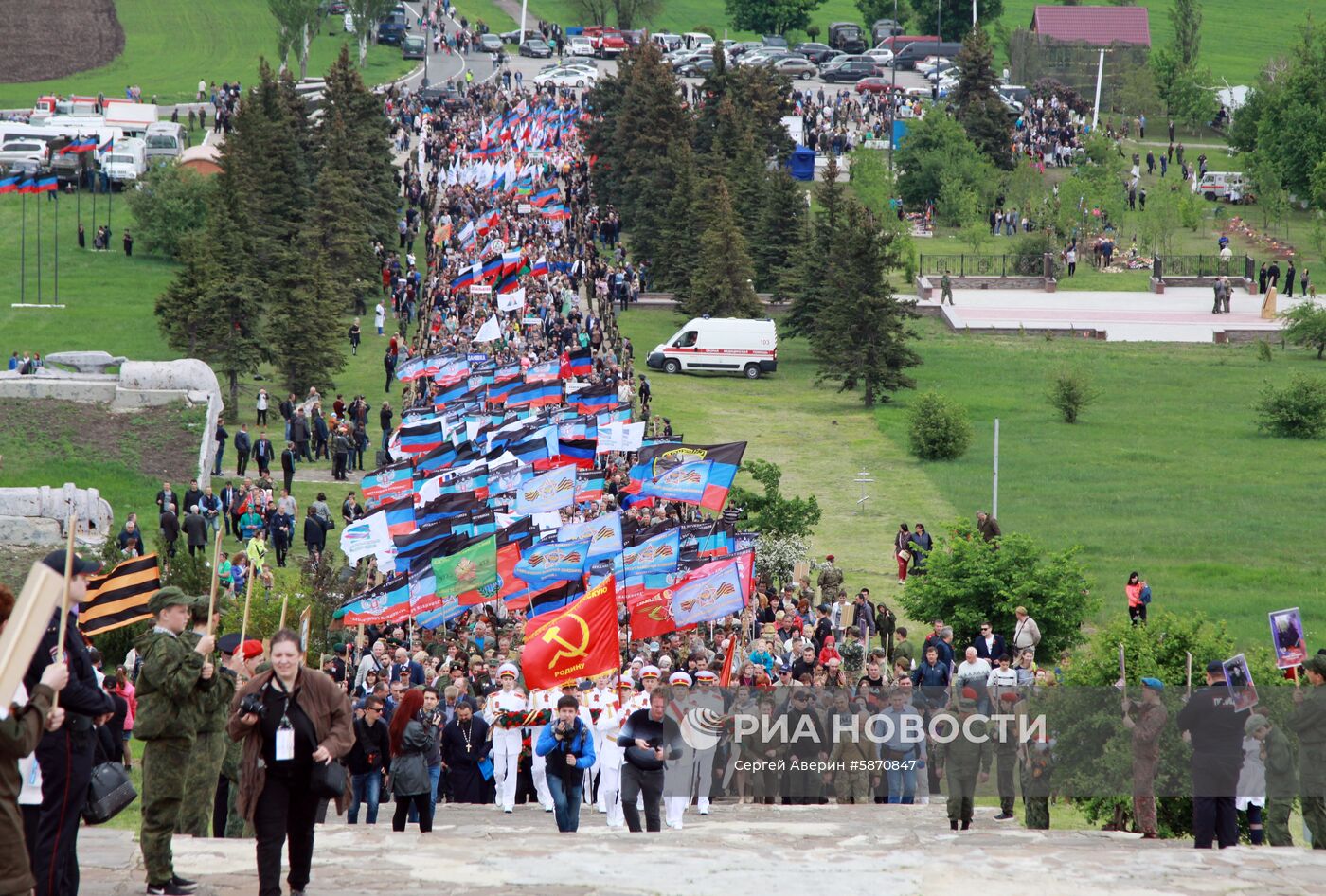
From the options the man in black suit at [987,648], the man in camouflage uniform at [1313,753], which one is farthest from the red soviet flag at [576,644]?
the man in camouflage uniform at [1313,753]

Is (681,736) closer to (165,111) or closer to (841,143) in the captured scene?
(841,143)

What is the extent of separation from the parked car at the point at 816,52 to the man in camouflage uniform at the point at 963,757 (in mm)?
109908

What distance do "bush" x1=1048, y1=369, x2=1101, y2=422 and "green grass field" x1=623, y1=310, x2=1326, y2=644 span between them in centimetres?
45

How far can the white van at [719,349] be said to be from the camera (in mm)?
58031

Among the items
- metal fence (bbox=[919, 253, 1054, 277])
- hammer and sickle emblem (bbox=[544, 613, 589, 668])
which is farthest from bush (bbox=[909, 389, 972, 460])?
hammer and sickle emblem (bbox=[544, 613, 589, 668])

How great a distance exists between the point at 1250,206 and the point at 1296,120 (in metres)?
4.57

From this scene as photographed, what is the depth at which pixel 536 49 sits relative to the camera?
121 metres

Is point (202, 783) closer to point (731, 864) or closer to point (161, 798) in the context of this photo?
point (161, 798)

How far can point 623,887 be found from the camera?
1233cm

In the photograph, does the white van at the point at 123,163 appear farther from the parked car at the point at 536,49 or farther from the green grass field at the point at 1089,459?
the parked car at the point at 536,49

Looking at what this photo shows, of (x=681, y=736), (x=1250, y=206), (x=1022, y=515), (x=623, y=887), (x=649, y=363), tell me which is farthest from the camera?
(x=1250, y=206)

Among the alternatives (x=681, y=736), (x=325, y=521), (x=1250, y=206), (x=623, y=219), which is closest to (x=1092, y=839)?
(x=681, y=736)

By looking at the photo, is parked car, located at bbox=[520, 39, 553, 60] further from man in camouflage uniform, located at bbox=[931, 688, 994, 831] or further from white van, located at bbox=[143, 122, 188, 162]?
man in camouflage uniform, located at bbox=[931, 688, 994, 831]

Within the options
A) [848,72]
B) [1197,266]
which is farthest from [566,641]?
[848,72]
